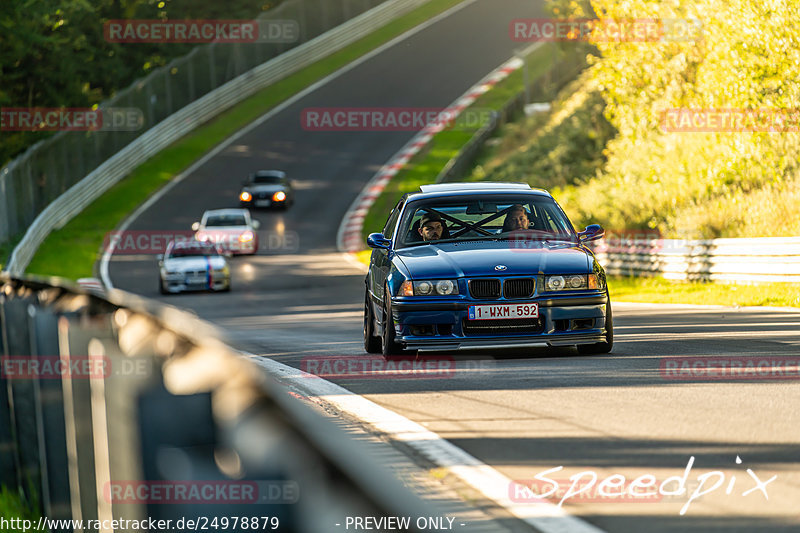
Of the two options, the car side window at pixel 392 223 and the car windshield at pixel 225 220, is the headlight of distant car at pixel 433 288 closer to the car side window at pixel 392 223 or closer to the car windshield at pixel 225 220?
the car side window at pixel 392 223

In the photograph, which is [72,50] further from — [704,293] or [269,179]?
[704,293]

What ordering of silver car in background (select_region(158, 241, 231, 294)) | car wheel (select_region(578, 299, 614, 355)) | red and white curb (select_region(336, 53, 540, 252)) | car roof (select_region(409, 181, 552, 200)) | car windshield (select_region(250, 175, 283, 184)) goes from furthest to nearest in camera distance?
car windshield (select_region(250, 175, 283, 184)), red and white curb (select_region(336, 53, 540, 252)), silver car in background (select_region(158, 241, 231, 294)), car roof (select_region(409, 181, 552, 200)), car wheel (select_region(578, 299, 614, 355))

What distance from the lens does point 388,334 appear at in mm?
11344

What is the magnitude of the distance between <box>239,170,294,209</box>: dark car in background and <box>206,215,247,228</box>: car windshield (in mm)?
8697

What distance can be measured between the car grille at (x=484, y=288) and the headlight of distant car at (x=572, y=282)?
1.46ft

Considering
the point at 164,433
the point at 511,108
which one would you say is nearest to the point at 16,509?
the point at 164,433

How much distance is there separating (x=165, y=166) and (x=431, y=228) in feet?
142

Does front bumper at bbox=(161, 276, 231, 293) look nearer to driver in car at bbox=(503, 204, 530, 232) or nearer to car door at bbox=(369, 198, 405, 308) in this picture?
car door at bbox=(369, 198, 405, 308)

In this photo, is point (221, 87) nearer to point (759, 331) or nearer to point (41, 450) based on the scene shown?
point (759, 331)

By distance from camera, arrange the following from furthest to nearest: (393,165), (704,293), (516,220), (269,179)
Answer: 1. (393,165)
2. (269,179)
3. (704,293)
4. (516,220)

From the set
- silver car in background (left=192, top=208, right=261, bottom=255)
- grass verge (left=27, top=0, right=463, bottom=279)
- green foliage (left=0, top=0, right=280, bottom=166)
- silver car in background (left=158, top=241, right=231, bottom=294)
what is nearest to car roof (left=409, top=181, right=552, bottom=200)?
silver car in background (left=158, top=241, right=231, bottom=294)

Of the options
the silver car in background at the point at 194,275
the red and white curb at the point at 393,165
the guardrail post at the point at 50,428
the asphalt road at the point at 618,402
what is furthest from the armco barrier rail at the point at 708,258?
the guardrail post at the point at 50,428

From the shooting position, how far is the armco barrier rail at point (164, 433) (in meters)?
2.51

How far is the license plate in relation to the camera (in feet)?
36.1
